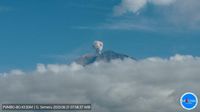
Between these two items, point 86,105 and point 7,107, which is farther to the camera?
point 7,107

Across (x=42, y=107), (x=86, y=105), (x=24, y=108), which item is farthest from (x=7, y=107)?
(x=86, y=105)

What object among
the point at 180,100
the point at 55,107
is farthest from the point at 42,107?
the point at 180,100

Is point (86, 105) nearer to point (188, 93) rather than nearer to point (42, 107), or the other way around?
point (42, 107)

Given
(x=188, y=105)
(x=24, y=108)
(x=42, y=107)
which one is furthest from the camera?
(x=24, y=108)

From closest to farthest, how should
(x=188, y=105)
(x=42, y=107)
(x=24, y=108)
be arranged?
(x=188, y=105) → (x=42, y=107) → (x=24, y=108)

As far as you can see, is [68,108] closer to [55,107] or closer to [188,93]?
[55,107]

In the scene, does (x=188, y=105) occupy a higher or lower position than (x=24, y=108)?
lower
